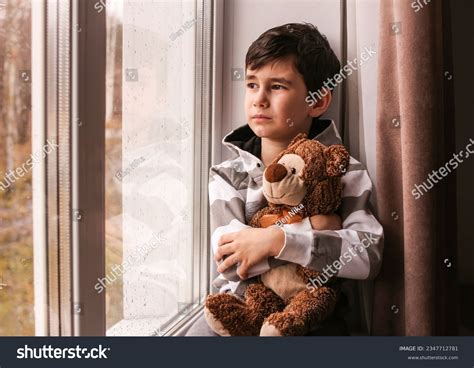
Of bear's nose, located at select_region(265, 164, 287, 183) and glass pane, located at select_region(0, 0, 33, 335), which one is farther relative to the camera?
bear's nose, located at select_region(265, 164, 287, 183)

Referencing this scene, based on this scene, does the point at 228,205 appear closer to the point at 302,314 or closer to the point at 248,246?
the point at 248,246

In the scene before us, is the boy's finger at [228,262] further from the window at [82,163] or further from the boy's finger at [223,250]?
the window at [82,163]

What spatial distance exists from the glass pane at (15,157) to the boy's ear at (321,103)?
19.2 inches

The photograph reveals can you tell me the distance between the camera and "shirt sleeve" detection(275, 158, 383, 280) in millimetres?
853

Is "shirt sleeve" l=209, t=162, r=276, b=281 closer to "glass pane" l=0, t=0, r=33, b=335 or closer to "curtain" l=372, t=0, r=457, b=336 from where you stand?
"curtain" l=372, t=0, r=457, b=336

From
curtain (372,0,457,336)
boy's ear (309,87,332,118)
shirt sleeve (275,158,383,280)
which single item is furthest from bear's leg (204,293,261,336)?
boy's ear (309,87,332,118)

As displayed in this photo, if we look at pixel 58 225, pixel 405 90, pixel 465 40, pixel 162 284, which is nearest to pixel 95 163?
pixel 58 225

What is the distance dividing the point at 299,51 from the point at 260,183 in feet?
0.80

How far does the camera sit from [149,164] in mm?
970

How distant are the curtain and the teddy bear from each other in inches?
4.3

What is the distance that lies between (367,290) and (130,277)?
0.44 metres

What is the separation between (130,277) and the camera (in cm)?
94

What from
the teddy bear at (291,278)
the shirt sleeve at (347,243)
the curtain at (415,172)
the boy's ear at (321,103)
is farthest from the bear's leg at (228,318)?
the boy's ear at (321,103)

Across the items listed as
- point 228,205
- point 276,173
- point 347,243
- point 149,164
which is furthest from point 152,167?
point 347,243
